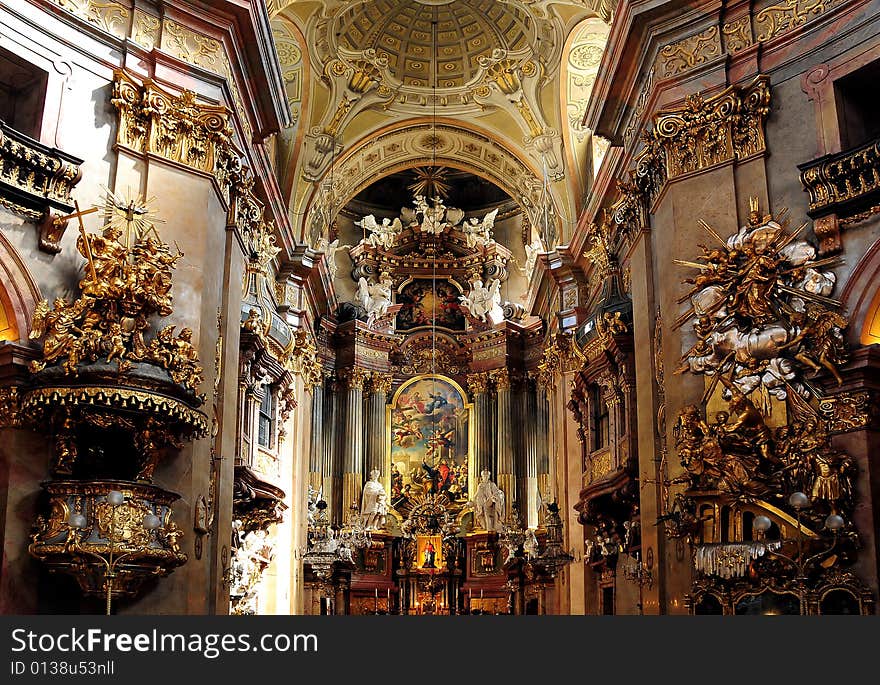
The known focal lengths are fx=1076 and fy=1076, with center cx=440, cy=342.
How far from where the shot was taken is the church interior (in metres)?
12.2

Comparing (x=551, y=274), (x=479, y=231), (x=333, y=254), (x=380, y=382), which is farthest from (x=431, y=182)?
(x=551, y=274)

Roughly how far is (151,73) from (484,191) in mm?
18142

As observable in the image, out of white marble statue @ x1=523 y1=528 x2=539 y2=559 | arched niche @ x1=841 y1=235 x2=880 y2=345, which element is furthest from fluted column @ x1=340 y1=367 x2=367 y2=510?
arched niche @ x1=841 y1=235 x2=880 y2=345

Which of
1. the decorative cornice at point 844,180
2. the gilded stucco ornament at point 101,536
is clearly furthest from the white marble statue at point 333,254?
the decorative cornice at point 844,180

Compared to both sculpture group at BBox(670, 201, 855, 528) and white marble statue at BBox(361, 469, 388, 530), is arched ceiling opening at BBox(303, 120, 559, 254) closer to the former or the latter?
white marble statue at BBox(361, 469, 388, 530)

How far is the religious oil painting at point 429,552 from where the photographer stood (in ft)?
95.2

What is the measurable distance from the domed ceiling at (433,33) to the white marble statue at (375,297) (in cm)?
708

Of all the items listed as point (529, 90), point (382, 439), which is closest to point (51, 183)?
point (529, 90)

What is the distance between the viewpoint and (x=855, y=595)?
11.8 metres

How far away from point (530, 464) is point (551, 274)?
6612mm

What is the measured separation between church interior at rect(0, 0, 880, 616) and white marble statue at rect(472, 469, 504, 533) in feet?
16.1

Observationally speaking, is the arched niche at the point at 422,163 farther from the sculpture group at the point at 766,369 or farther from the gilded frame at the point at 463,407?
Answer: the sculpture group at the point at 766,369

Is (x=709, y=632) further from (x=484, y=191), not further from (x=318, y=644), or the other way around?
(x=484, y=191)

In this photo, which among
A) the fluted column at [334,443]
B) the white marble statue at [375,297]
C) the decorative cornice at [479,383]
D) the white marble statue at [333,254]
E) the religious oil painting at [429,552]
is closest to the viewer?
the fluted column at [334,443]
